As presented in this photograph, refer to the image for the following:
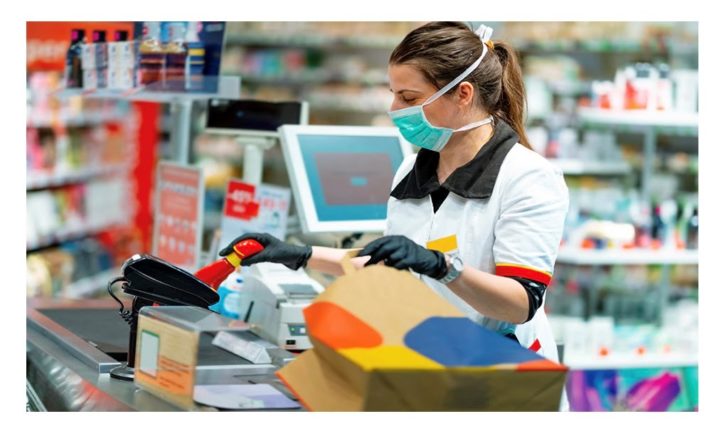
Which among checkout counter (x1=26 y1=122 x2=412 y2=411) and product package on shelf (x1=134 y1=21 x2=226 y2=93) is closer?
checkout counter (x1=26 y1=122 x2=412 y2=411)

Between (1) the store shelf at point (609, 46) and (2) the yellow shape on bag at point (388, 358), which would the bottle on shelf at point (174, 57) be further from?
(1) the store shelf at point (609, 46)

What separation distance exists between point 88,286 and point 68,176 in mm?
844

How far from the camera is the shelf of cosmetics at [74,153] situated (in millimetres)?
6855

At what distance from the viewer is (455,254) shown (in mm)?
2133

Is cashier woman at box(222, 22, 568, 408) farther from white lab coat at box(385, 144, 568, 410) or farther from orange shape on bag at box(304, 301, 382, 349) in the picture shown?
orange shape on bag at box(304, 301, 382, 349)

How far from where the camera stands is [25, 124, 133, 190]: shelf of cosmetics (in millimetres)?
6855

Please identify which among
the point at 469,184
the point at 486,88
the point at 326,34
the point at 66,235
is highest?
the point at 326,34

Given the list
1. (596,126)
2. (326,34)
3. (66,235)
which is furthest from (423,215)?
(326,34)

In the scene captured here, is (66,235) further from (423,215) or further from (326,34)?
(423,215)

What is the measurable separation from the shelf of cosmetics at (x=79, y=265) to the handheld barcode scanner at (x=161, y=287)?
172 inches

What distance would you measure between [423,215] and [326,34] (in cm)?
672

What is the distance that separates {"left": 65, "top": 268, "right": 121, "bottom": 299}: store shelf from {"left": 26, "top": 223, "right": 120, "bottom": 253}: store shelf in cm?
34

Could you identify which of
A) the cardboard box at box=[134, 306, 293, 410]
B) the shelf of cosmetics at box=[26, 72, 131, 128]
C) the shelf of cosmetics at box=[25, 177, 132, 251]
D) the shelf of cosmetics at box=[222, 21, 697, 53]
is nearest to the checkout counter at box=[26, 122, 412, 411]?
the cardboard box at box=[134, 306, 293, 410]

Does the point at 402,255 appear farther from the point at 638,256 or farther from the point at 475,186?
the point at 638,256
